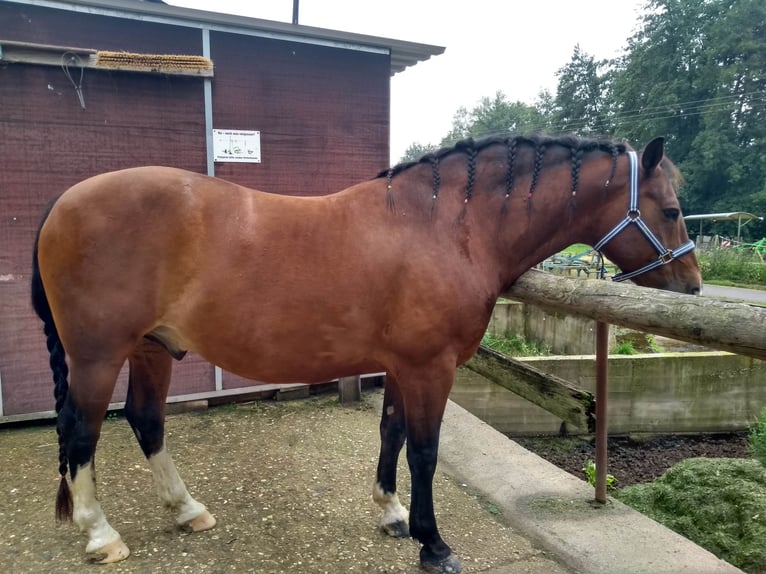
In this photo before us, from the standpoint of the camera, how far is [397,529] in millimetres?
2496

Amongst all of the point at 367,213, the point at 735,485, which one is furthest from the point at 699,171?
the point at 367,213

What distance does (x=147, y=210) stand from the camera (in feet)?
6.99

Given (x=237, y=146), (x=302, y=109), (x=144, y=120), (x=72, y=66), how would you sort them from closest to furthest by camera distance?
(x=72, y=66), (x=144, y=120), (x=237, y=146), (x=302, y=109)

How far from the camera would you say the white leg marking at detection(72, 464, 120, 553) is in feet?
7.43

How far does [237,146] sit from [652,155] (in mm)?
3106

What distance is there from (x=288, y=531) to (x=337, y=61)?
361cm

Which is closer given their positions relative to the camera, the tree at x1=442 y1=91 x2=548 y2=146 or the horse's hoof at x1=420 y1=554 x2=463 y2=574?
the horse's hoof at x1=420 y1=554 x2=463 y2=574

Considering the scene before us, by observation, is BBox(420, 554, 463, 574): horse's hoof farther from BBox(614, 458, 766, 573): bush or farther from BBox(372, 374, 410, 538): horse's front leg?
BBox(614, 458, 766, 573): bush

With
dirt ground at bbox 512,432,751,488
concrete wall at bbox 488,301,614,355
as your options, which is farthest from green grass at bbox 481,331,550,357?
dirt ground at bbox 512,432,751,488

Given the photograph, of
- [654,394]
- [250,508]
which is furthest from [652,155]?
[654,394]

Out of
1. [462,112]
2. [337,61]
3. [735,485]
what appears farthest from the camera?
[462,112]

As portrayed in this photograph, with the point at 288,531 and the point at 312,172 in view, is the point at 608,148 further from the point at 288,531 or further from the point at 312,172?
the point at 312,172

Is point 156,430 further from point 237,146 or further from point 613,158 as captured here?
point 613,158

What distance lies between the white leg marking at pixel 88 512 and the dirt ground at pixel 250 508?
0.10m
